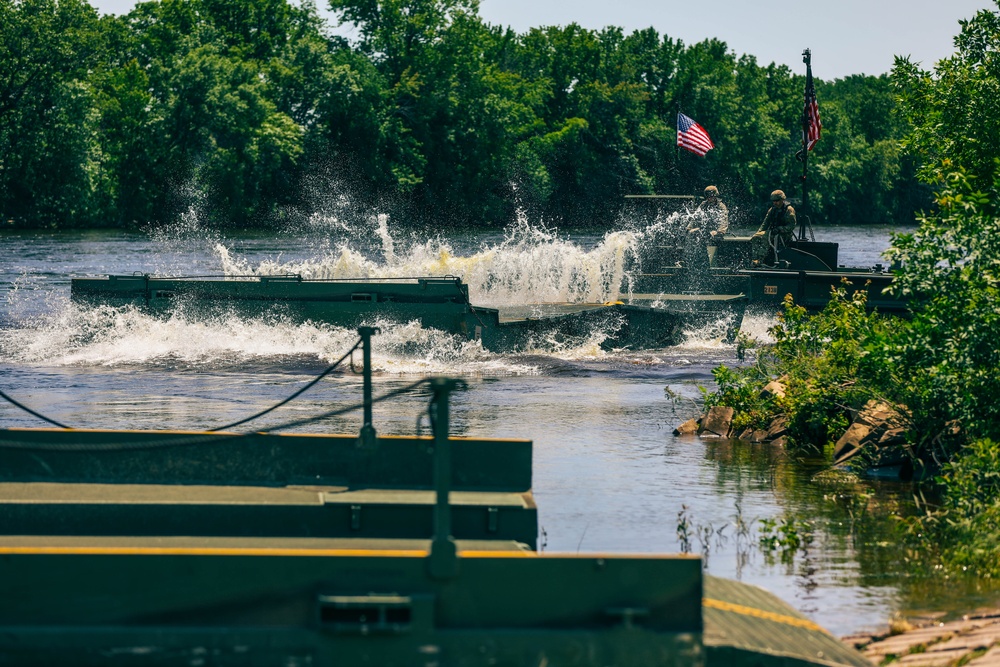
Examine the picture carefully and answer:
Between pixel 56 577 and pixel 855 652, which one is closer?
pixel 56 577

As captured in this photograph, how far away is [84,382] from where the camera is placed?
23.3 meters

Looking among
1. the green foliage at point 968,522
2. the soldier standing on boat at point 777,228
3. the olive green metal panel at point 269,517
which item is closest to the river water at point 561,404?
the green foliage at point 968,522

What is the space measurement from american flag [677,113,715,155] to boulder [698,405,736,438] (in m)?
12.3

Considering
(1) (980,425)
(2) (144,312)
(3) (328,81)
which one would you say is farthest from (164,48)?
(1) (980,425)

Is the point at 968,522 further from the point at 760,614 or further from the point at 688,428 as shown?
the point at 688,428

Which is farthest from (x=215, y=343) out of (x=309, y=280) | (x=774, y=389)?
(x=774, y=389)

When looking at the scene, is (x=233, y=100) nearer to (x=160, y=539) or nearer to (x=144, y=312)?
(x=144, y=312)

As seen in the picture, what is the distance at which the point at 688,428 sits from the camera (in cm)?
1820

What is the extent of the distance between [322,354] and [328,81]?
57.7 m

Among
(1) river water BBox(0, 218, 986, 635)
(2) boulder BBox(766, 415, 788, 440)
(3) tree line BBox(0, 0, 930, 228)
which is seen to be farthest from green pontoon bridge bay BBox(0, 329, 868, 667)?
(3) tree line BBox(0, 0, 930, 228)

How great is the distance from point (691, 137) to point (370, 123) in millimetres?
53961

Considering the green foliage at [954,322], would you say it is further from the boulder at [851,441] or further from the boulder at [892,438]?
the boulder at [851,441]

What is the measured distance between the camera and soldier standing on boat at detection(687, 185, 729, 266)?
27.8 m

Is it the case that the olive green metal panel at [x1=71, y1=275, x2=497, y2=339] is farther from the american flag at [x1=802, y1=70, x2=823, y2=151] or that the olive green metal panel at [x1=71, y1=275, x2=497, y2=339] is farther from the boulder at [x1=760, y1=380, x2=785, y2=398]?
the boulder at [x1=760, y1=380, x2=785, y2=398]
